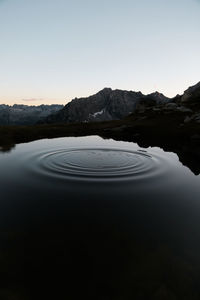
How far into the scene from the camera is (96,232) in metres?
12.7

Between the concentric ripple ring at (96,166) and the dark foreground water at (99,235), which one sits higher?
the concentric ripple ring at (96,166)

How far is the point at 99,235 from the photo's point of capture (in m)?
12.4

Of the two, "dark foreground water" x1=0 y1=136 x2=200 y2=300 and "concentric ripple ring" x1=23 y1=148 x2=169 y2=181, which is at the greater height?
"concentric ripple ring" x1=23 y1=148 x2=169 y2=181

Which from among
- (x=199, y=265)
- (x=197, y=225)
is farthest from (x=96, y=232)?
(x=197, y=225)

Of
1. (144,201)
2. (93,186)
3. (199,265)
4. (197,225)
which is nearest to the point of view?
(199,265)

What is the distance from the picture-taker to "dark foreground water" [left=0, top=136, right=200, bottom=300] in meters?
8.91

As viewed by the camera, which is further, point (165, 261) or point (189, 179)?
point (189, 179)

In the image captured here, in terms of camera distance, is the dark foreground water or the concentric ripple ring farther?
the concentric ripple ring

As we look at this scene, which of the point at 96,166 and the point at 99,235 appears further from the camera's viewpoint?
the point at 96,166

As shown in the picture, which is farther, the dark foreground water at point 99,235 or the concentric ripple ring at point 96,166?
the concentric ripple ring at point 96,166

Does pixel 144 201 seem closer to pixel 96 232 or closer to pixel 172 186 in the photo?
pixel 172 186

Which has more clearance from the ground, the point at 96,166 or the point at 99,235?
the point at 96,166

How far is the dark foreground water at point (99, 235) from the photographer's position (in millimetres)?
8914

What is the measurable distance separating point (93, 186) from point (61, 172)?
5512 millimetres
